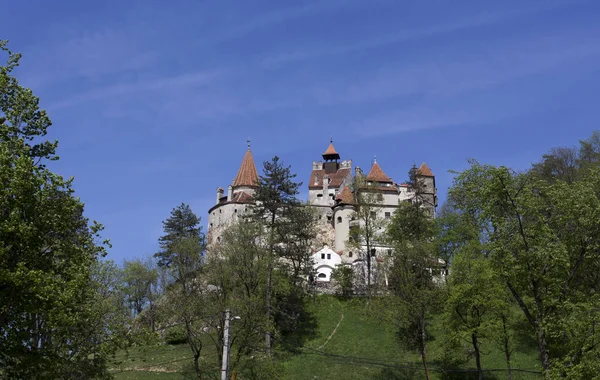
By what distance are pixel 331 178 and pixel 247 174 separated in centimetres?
1210

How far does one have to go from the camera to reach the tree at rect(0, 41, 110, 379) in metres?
18.9

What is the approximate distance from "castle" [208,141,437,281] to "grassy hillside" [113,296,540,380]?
17.6 m

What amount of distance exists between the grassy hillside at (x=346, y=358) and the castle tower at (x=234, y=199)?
29.8 m

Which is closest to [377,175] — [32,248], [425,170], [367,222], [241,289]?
[425,170]

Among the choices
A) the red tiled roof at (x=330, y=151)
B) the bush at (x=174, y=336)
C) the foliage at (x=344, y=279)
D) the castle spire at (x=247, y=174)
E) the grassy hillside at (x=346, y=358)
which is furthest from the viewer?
the red tiled roof at (x=330, y=151)

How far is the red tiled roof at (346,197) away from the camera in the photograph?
75.4 meters

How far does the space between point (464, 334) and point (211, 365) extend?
16.6 metres

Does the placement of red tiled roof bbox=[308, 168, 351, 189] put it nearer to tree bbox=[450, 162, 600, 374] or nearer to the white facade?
→ the white facade

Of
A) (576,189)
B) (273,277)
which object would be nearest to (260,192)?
(273,277)

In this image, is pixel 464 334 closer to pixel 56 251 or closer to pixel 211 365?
pixel 211 365

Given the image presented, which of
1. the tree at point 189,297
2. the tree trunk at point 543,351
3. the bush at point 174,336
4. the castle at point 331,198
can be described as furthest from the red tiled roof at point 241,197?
the tree trunk at point 543,351

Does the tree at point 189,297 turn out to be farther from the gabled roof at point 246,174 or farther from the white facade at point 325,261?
the gabled roof at point 246,174

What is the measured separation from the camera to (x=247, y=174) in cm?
8469

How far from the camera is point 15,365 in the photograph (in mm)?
19969
